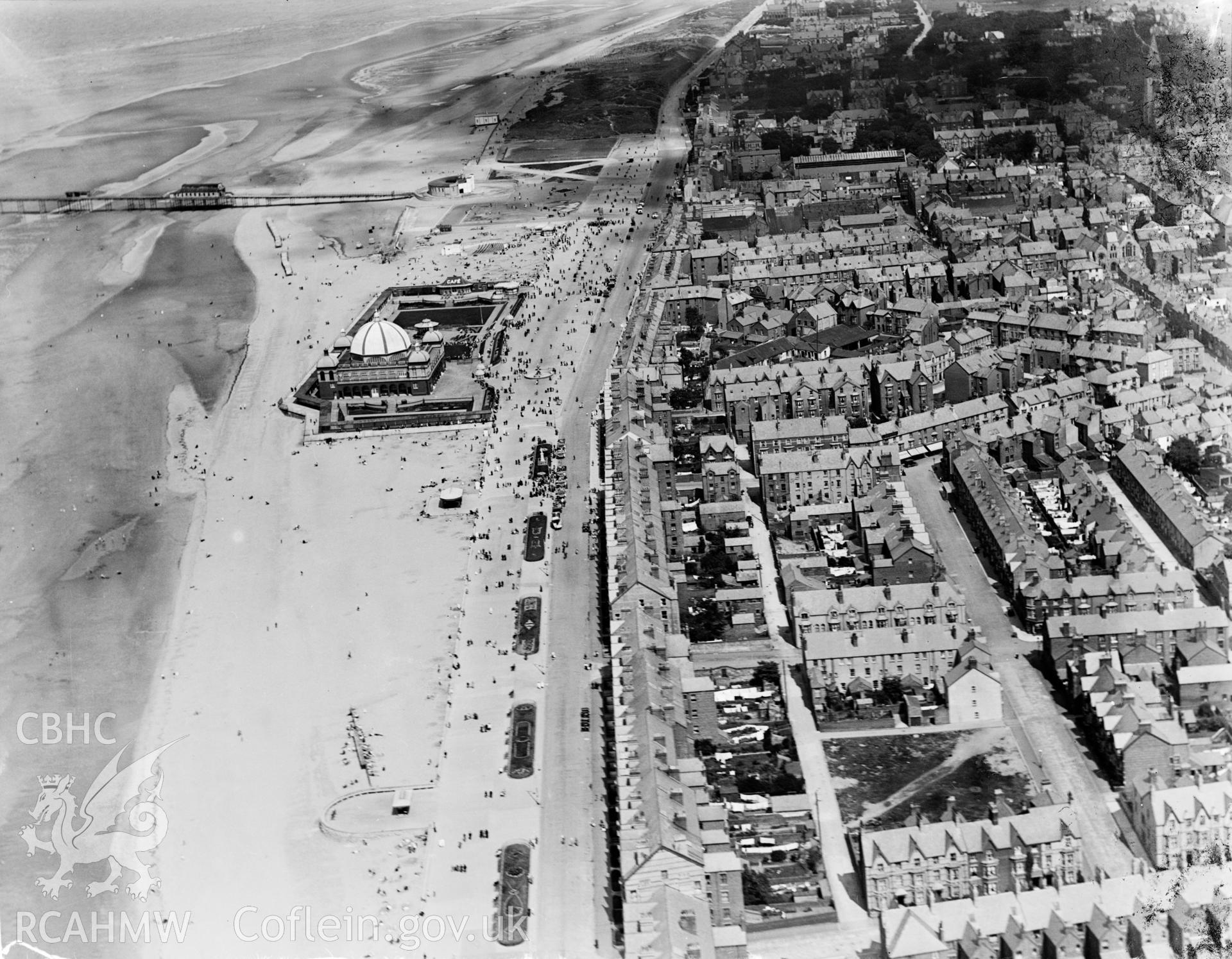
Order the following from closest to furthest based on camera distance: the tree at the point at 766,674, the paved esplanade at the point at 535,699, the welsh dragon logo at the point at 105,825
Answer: the paved esplanade at the point at 535,699 < the welsh dragon logo at the point at 105,825 < the tree at the point at 766,674

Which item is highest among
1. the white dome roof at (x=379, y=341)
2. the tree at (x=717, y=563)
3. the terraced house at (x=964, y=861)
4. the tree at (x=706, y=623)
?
the white dome roof at (x=379, y=341)

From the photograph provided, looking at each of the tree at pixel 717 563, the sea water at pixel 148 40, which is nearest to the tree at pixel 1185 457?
the tree at pixel 717 563

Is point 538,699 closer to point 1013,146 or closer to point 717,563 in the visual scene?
point 717,563

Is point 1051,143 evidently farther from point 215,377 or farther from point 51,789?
point 51,789

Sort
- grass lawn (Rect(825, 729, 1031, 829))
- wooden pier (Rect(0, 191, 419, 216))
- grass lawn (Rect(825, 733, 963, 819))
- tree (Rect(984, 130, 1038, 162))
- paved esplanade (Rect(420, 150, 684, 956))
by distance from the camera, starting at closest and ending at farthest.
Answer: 1. paved esplanade (Rect(420, 150, 684, 956))
2. grass lawn (Rect(825, 729, 1031, 829))
3. grass lawn (Rect(825, 733, 963, 819))
4. tree (Rect(984, 130, 1038, 162))
5. wooden pier (Rect(0, 191, 419, 216))

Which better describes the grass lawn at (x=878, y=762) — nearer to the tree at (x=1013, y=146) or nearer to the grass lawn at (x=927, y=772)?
the grass lawn at (x=927, y=772)

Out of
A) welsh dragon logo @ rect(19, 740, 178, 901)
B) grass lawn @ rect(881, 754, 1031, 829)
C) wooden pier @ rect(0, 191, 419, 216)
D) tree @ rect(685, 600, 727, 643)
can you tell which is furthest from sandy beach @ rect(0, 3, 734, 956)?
grass lawn @ rect(881, 754, 1031, 829)

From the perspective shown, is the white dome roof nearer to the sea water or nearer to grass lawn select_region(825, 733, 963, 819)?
grass lawn select_region(825, 733, 963, 819)
